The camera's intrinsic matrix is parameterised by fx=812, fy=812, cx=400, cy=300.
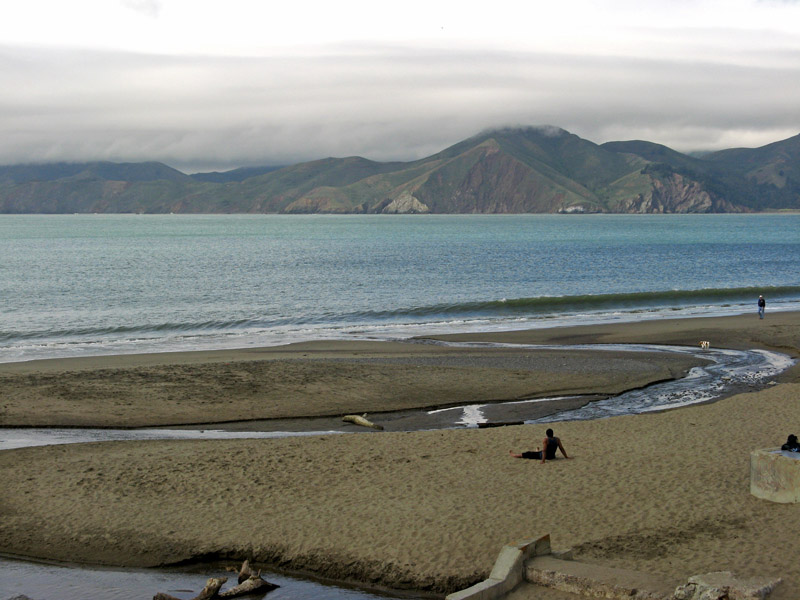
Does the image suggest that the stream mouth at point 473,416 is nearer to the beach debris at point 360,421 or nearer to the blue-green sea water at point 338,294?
Result: the beach debris at point 360,421

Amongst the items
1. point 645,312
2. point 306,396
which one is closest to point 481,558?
point 306,396

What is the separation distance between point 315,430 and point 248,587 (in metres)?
9.49

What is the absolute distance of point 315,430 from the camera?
2086 cm

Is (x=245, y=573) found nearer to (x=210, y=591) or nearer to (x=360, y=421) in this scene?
(x=210, y=591)

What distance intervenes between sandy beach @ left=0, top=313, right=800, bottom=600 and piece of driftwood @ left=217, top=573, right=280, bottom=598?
2.87 feet

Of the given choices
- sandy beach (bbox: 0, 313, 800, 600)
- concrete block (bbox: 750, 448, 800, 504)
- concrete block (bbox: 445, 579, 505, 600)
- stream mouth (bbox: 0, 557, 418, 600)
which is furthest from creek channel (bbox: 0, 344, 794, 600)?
concrete block (bbox: 750, 448, 800, 504)

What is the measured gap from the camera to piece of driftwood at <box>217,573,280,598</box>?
1131cm

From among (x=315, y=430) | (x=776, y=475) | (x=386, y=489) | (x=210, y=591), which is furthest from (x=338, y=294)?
(x=210, y=591)

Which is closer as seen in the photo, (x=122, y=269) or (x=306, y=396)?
(x=306, y=396)

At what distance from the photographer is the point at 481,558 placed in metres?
11.8

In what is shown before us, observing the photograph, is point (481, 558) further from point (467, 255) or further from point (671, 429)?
point (467, 255)

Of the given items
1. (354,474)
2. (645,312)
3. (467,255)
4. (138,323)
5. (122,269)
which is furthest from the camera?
(467,255)

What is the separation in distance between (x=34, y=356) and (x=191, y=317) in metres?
14.4

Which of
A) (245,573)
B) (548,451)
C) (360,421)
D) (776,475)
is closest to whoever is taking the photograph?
(245,573)
